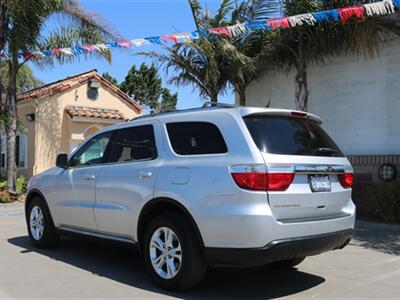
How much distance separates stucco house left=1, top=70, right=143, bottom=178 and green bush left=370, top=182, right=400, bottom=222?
497 inches

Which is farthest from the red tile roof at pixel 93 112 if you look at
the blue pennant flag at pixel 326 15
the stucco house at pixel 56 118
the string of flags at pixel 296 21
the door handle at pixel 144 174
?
the door handle at pixel 144 174

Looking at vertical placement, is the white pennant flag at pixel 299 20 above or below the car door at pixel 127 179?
above

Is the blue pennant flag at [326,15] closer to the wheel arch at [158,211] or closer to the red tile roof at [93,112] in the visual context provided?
the wheel arch at [158,211]

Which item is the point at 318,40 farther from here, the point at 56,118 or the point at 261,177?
the point at 56,118

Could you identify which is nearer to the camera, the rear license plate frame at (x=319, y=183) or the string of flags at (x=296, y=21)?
the rear license plate frame at (x=319, y=183)

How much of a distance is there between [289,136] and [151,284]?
2.29 metres

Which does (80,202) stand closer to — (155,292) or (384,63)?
(155,292)

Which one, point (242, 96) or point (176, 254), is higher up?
point (242, 96)

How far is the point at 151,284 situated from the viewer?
598 cm

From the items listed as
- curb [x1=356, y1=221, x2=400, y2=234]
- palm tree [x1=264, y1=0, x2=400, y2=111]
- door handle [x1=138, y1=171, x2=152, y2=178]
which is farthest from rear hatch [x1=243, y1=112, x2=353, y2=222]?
palm tree [x1=264, y1=0, x2=400, y2=111]

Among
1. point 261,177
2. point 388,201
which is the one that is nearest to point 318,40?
point 388,201

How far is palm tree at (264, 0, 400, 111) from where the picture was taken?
36.8ft

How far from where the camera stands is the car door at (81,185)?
271 inches

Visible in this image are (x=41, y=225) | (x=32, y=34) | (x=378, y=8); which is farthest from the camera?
(x=32, y=34)
